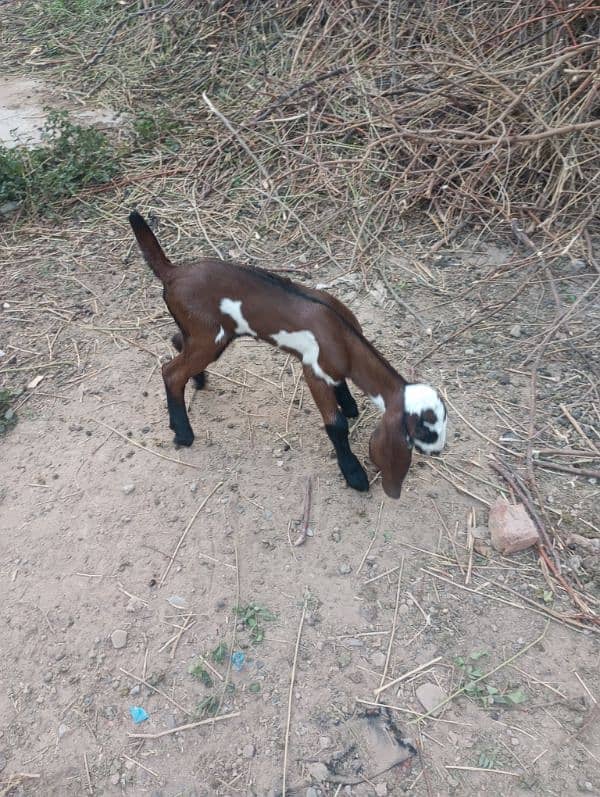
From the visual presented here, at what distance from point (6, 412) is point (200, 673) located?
1969mm

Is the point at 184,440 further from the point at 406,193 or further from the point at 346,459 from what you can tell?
the point at 406,193

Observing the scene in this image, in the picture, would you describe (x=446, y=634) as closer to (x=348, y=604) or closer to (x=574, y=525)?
(x=348, y=604)

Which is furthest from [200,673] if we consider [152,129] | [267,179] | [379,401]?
Result: [152,129]

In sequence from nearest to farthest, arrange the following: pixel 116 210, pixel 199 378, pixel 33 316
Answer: pixel 199 378
pixel 33 316
pixel 116 210

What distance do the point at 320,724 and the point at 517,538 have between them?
116 cm

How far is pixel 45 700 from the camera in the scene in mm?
2688

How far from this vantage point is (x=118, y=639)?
9.35ft

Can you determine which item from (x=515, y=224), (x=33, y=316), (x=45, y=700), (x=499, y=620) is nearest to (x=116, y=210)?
(x=33, y=316)

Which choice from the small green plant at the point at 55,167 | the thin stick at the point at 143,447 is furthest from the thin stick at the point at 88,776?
the small green plant at the point at 55,167

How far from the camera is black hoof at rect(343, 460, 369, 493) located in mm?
3312

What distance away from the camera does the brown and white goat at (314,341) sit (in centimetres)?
295

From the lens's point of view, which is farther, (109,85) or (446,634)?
(109,85)

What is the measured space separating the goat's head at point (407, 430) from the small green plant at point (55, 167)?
378cm

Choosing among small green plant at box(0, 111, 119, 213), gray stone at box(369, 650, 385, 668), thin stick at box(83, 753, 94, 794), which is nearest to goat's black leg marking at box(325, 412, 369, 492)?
gray stone at box(369, 650, 385, 668)
